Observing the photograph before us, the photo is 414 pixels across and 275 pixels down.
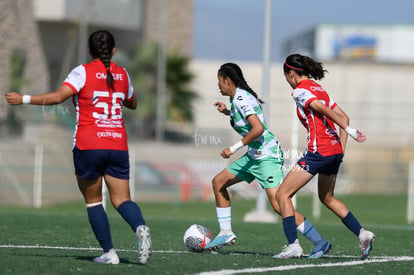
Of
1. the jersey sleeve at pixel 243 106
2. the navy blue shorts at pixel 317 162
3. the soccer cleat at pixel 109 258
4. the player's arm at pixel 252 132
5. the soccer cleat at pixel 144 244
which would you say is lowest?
the soccer cleat at pixel 109 258

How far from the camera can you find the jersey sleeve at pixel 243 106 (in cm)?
921

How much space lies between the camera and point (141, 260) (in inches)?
314

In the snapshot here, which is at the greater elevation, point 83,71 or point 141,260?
point 83,71

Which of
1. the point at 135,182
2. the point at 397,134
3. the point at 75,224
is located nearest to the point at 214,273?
the point at 75,224

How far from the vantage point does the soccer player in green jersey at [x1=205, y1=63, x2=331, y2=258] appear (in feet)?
30.7

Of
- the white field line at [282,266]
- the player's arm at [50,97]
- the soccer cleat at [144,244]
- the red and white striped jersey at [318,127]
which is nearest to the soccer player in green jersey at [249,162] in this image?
the white field line at [282,266]

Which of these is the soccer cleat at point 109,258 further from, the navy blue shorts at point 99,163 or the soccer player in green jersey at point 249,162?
the soccer player in green jersey at point 249,162

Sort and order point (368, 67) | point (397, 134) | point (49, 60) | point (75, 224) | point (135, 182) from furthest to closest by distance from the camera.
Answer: point (368, 67) < point (49, 60) < point (397, 134) < point (135, 182) < point (75, 224)

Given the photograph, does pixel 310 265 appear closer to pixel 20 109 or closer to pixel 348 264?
pixel 348 264

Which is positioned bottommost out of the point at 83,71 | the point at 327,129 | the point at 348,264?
the point at 348,264

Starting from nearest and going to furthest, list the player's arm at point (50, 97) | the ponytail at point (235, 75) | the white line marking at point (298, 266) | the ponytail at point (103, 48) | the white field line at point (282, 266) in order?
the white line marking at point (298, 266) → the white field line at point (282, 266) → the player's arm at point (50, 97) → the ponytail at point (103, 48) → the ponytail at point (235, 75)

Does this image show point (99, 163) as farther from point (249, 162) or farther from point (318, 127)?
point (318, 127)

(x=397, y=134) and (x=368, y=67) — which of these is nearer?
(x=397, y=134)

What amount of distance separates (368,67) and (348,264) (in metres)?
40.8
